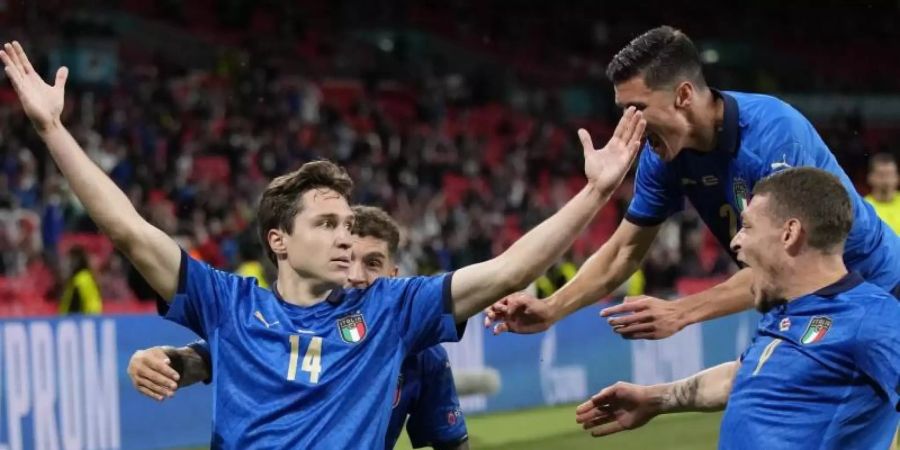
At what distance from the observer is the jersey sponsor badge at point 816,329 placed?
13.1 feet

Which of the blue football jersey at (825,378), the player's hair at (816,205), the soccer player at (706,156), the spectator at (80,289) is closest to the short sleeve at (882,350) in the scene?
the blue football jersey at (825,378)

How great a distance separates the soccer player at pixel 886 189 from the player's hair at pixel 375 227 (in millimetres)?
6722

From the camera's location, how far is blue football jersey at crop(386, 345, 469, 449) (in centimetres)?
507

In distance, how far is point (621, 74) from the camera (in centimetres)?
518

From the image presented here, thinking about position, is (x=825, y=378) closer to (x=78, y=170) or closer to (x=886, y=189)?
(x=78, y=170)

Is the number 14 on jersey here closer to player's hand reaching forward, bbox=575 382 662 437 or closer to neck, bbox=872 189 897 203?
player's hand reaching forward, bbox=575 382 662 437

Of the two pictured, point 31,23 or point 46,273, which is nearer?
point 46,273

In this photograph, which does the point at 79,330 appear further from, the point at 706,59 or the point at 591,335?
the point at 706,59

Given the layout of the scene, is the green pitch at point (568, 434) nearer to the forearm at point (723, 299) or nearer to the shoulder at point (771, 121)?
the forearm at point (723, 299)

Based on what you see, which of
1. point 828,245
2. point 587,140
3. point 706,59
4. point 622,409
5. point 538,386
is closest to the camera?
point 828,245

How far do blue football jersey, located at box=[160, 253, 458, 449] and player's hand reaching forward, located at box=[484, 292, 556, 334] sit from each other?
0.77 m

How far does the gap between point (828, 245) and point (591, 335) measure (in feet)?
35.5

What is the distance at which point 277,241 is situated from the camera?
477cm

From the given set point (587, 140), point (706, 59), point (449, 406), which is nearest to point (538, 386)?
point (449, 406)
